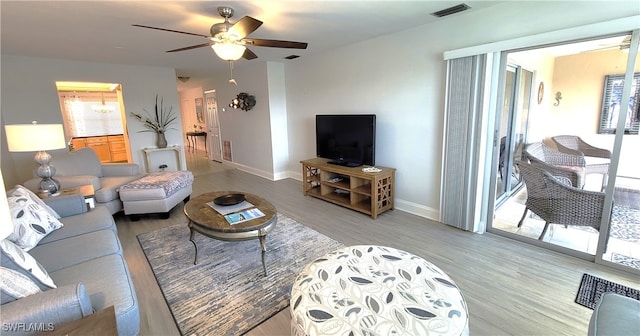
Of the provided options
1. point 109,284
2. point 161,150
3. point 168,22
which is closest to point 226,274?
point 109,284

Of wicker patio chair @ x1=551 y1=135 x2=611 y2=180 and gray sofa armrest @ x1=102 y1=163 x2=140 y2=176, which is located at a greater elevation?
wicker patio chair @ x1=551 y1=135 x2=611 y2=180

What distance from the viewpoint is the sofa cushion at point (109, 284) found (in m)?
1.43

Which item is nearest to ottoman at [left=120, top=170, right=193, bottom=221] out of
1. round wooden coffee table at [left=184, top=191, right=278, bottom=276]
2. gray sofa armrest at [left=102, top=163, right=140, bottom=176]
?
gray sofa armrest at [left=102, top=163, right=140, bottom=176]

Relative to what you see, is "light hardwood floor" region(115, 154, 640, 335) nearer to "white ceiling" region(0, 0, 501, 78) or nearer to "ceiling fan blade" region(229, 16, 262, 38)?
"ceiling fan blade" region(229, 16, 262, 38)

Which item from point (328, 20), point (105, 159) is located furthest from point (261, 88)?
point (105, 159)

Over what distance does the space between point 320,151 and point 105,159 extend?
21.4 ft

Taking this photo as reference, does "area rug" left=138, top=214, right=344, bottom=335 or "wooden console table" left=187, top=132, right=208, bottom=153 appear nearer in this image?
"area rug" left=138, top=214, right=344, bottom=335

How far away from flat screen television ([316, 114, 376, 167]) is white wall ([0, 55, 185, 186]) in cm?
368

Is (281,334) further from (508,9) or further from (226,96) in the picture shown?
(226,96)

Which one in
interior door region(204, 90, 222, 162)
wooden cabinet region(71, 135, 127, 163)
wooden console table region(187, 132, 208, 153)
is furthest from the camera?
wooden console table region(187, 132, 208, 153)

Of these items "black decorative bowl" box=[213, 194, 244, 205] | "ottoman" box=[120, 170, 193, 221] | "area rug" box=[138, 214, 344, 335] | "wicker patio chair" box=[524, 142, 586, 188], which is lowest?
"area rug" box=[138, 214, 344, 335]

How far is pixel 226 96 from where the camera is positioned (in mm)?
6773

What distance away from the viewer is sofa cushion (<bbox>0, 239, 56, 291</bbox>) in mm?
1373

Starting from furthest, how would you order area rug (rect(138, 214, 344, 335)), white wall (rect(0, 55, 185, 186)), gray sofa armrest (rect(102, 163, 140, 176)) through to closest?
white wall (rect(0, 55, 185, 186)), gray sofa armrest (rect(102, 163, 140, 176)), area rug (rect(138, 214, 344, 335))
